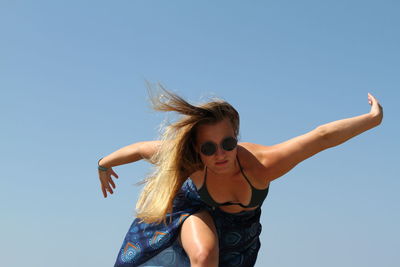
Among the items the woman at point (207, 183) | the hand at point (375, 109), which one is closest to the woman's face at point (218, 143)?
the woman at point (207, 183)

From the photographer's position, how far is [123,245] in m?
7.30

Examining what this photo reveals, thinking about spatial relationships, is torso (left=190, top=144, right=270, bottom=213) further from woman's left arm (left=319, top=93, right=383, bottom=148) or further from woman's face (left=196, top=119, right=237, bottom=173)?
woman's left arm (left=319, top=93, right=383, bottom=148)

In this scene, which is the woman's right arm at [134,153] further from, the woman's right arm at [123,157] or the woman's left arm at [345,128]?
the woman's left arm at [345,128]

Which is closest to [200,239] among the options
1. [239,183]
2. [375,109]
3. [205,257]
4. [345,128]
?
[205,257]

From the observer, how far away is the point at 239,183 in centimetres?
664

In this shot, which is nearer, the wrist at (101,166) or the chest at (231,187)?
the chest at (231,187)

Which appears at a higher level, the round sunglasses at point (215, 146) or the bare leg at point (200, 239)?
the round sunglasses at point (215, 146)

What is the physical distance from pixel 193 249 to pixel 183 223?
1.77ft

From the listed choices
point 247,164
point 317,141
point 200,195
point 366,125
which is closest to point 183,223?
point 200,195

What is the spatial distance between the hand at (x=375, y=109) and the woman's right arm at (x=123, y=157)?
2.28 meters

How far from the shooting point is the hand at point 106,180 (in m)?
Answer: 7.83

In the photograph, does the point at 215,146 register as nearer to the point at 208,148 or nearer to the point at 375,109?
the point at 208,148

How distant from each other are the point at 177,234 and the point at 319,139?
6.22ft

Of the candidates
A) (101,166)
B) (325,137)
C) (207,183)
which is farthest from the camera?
(101,166)
